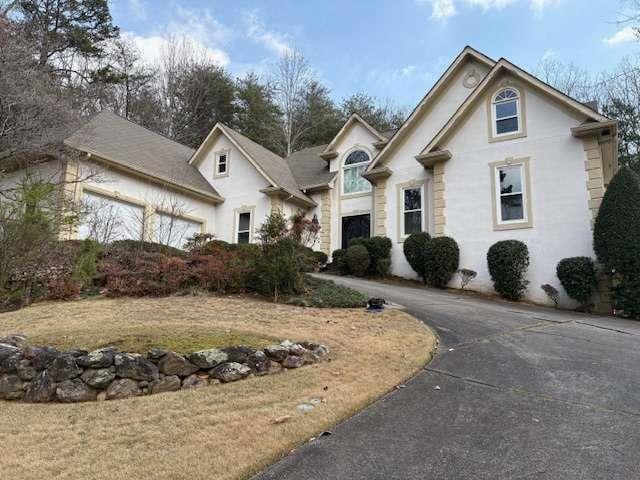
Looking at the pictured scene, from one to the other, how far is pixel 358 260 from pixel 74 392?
11.4 metres

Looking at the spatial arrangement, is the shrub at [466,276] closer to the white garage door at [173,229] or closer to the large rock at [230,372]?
the large rock at [230,372]

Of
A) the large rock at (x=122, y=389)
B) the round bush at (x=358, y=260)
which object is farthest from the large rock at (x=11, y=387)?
the round bush at (x=358, y=260)

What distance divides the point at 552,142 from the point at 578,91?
2026 centimetres

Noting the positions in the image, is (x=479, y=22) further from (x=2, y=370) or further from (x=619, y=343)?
(x=2, y=370)

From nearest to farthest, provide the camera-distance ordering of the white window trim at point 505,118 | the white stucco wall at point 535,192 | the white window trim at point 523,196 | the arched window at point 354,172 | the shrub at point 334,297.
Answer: the shrub at point 334,297
the white stucco wall at point 535,192
the white window trim at point 523,196
the white window trim at point 505,118
the arched window at point 354,172

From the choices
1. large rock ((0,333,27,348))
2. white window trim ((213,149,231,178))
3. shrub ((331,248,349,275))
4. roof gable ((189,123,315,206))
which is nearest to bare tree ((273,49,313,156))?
roof gable ((189,123,315,206))

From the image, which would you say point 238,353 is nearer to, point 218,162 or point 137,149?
point 137,149

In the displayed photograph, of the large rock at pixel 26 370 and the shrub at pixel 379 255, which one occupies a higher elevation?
the shrub at pixel 379 255

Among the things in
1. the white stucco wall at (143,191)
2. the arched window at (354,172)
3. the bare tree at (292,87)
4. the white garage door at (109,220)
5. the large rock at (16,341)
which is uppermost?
the bare tree at (292,87)

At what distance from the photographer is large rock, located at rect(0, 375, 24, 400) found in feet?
16.4

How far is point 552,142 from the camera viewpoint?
13242mm

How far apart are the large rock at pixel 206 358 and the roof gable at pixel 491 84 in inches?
462

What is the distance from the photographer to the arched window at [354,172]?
758 inches

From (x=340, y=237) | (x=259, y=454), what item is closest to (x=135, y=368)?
(x=259, y=454)
